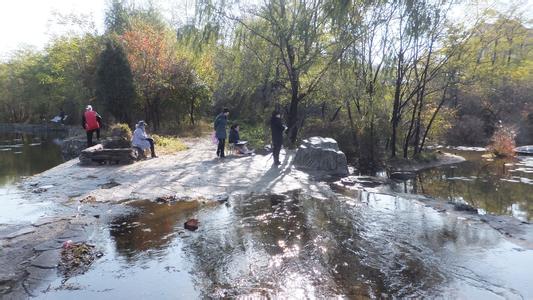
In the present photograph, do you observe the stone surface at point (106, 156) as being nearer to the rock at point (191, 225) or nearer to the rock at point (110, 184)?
the rock at point (110, 184)

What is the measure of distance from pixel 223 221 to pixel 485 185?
11622mm

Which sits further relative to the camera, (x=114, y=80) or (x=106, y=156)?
(x=114, y=80)

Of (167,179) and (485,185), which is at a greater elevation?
(167,179)

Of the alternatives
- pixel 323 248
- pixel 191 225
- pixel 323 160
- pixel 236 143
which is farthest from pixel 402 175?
pixel 191 225

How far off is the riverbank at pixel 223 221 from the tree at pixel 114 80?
11473 mm

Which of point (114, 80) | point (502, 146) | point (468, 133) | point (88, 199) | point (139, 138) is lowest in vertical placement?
point (88, 199)

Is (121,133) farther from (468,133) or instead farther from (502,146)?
(468,133)

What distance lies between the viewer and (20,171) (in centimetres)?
1897

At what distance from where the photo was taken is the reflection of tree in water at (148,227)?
6.94 meters

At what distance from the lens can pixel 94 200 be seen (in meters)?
9.41

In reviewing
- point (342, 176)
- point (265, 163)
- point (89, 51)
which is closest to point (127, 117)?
point (89, 51)

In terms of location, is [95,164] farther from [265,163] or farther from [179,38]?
[179,38]

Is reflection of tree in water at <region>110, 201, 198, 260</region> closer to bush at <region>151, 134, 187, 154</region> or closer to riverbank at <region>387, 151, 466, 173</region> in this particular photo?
bush at <region>151, 134, 187, 154</region>

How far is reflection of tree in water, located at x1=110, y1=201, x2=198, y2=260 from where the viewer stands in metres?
6.94
